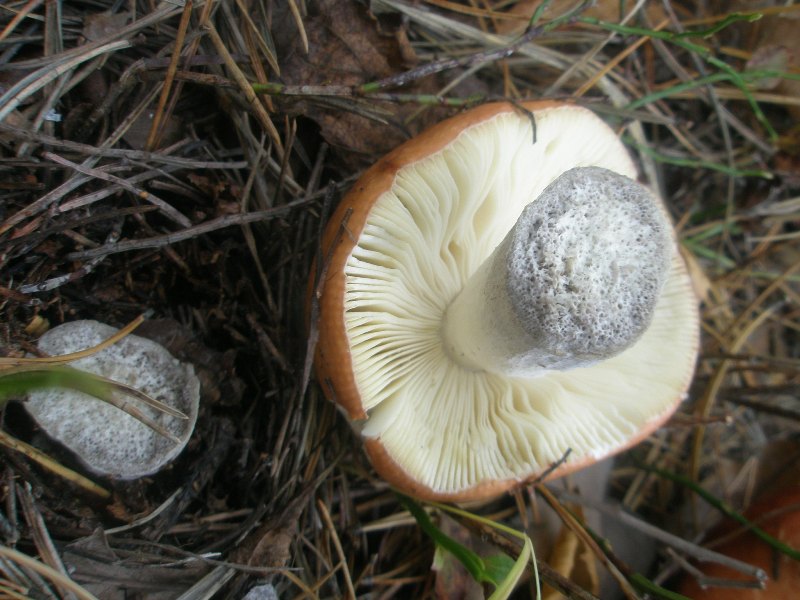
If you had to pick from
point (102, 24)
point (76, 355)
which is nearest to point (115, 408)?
point (76, 355)

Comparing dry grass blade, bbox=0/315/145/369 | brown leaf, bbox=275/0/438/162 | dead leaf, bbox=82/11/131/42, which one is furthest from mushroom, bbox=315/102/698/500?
dead leaf, bbox=82/11/131/42

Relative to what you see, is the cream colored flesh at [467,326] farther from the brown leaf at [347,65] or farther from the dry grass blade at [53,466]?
the dry grass blade at [53,466]

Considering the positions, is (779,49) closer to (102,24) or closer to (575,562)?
(575,562)

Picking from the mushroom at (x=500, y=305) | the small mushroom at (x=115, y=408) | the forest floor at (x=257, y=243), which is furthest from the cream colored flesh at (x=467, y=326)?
the small mushroom at (x=115, y=408)

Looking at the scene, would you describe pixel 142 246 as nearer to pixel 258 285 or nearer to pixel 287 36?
pixel 258 285

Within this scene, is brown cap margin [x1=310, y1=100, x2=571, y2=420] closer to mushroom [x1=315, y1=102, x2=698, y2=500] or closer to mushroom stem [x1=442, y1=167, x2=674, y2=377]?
mushroom [x1=315, y1=102, x2=698, y2=500]

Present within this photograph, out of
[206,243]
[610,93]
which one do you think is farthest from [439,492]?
[610,93]
